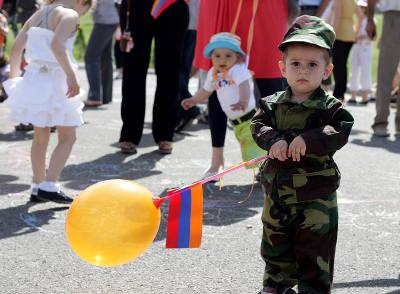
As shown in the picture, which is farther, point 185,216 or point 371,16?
point 371,16

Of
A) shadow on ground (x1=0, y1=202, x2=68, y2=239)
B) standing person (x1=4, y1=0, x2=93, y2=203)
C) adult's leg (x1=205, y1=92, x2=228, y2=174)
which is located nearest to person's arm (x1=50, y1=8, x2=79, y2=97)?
standing person (x1=4, y1=0, x2=93, y2=203)

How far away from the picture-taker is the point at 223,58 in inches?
225

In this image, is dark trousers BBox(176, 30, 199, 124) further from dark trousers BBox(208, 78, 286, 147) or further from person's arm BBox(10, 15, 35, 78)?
A: person's arm BBox(10, 15, 35, 78)

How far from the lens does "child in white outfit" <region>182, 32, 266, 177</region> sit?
5.68 m

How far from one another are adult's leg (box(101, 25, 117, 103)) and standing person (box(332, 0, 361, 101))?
2.92 metres

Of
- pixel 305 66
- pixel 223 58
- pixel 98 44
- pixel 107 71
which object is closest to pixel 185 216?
pixel 305 66

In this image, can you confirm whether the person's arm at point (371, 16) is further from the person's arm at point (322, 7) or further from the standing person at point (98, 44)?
the standing person at point (98, 44)

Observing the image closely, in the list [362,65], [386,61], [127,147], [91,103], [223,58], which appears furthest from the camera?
[362,65]

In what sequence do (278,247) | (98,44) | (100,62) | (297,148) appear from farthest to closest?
(100,62) < (98,44) < (278,247) < (297,148)

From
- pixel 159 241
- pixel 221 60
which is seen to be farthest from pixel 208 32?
pixel 159 241

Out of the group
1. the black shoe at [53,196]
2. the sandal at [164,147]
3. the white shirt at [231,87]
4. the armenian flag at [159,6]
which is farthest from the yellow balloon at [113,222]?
the sandal at [164,147]

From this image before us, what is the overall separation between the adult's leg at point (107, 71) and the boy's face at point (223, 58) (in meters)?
4.65

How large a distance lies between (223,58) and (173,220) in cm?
260

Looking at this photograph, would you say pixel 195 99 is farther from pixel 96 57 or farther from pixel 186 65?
pixel 96 57
